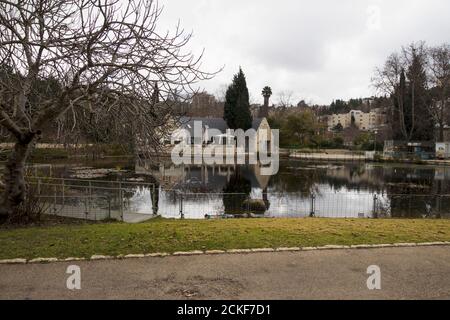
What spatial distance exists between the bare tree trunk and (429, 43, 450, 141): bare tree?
50.0 m

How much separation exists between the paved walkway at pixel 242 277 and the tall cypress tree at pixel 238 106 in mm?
53622

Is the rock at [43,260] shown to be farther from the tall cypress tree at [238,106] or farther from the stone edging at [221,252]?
the tall cypress tree at [238,106]

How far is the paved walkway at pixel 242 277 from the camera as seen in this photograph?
4840 millimetres

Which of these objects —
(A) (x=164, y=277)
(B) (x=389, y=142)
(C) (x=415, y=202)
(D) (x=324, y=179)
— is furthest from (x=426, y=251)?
(B) (x=389, y=142)

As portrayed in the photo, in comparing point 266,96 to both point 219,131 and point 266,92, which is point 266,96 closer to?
point 266,92

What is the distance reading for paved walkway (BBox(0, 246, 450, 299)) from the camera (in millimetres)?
4840

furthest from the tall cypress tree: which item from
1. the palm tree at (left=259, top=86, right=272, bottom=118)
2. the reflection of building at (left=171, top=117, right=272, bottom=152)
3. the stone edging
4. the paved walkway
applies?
the paved walkway

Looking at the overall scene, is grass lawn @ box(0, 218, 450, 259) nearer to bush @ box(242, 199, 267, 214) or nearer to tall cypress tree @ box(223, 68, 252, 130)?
bush @ box(242, 199, 267, 214)

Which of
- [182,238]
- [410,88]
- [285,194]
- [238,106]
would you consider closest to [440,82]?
[410,88]

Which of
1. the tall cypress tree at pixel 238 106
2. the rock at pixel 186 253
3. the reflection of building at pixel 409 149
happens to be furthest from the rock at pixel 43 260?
the tall cypress tree at pixel 238 106

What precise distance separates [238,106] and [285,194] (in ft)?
129

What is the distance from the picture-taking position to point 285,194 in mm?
21203
